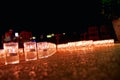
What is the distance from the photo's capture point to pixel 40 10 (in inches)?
1130

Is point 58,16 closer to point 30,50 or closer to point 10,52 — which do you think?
point 30,50

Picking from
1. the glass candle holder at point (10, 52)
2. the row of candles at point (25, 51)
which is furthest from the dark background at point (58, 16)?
the glass candle holder at point (10, 52)

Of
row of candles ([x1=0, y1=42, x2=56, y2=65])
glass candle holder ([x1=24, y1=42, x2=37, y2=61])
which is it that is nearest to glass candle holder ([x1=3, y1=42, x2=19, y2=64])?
row of candles ([x1=0, y1=42, x2=56, y2=65])

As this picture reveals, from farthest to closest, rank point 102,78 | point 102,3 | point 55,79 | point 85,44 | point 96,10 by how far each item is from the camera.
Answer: point 96,10
point 102,3
point 85,44
point 55,79
point 102,78

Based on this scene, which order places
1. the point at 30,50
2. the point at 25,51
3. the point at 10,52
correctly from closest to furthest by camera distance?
the point at 10,52, the point at 25,51, the point at 30,50

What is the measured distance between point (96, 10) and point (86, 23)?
1.52 m

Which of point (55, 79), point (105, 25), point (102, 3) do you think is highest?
point (102, 3)

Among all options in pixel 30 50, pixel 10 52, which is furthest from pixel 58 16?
pixel 10 52

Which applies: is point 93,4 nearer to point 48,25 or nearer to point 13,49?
point 48,25

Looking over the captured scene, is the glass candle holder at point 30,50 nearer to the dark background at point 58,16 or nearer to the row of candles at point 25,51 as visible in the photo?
the row of candles at point 25,51

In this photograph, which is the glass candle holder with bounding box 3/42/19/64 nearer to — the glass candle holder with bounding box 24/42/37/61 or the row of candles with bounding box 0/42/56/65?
the row of candles with bounding box 0/42/56/65

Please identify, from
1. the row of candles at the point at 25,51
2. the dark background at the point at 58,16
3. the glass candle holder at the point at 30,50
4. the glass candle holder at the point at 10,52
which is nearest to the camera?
the glass candle holder at the point at 10,52

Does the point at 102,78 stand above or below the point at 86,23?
below

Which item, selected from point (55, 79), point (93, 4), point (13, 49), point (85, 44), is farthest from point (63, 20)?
point (55, 79)
